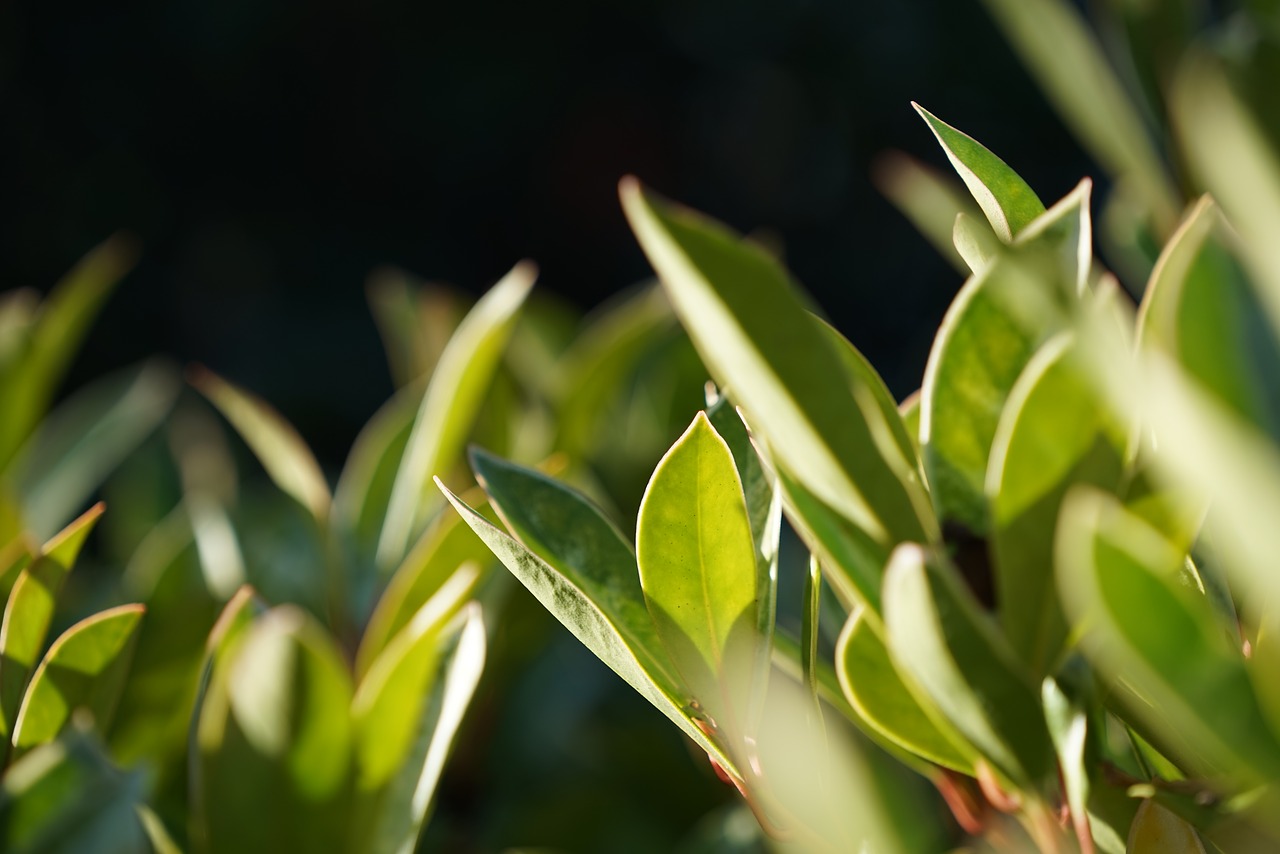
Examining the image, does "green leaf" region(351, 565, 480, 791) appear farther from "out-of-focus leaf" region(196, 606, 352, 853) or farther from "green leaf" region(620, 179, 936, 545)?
"green leaf" region(620, 179, 936, 545)

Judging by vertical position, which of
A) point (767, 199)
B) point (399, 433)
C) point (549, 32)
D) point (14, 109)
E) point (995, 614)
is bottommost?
point (767, 199)

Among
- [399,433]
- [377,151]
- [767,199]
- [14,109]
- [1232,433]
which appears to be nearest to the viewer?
[1232,433]

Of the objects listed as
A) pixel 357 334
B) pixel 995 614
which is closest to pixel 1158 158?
pixel 995 614

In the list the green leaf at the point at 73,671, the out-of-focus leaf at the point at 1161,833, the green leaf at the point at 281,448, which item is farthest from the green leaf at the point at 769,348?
the green leaf at the point at 281,448

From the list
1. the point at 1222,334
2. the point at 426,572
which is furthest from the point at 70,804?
the point at 1222,334

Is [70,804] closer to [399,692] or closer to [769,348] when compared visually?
[399,692]

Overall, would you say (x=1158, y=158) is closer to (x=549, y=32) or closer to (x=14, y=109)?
(x=549, y=32)

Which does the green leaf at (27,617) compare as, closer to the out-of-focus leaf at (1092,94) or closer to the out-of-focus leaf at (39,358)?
the out-of-focus leaf at (39,358)
